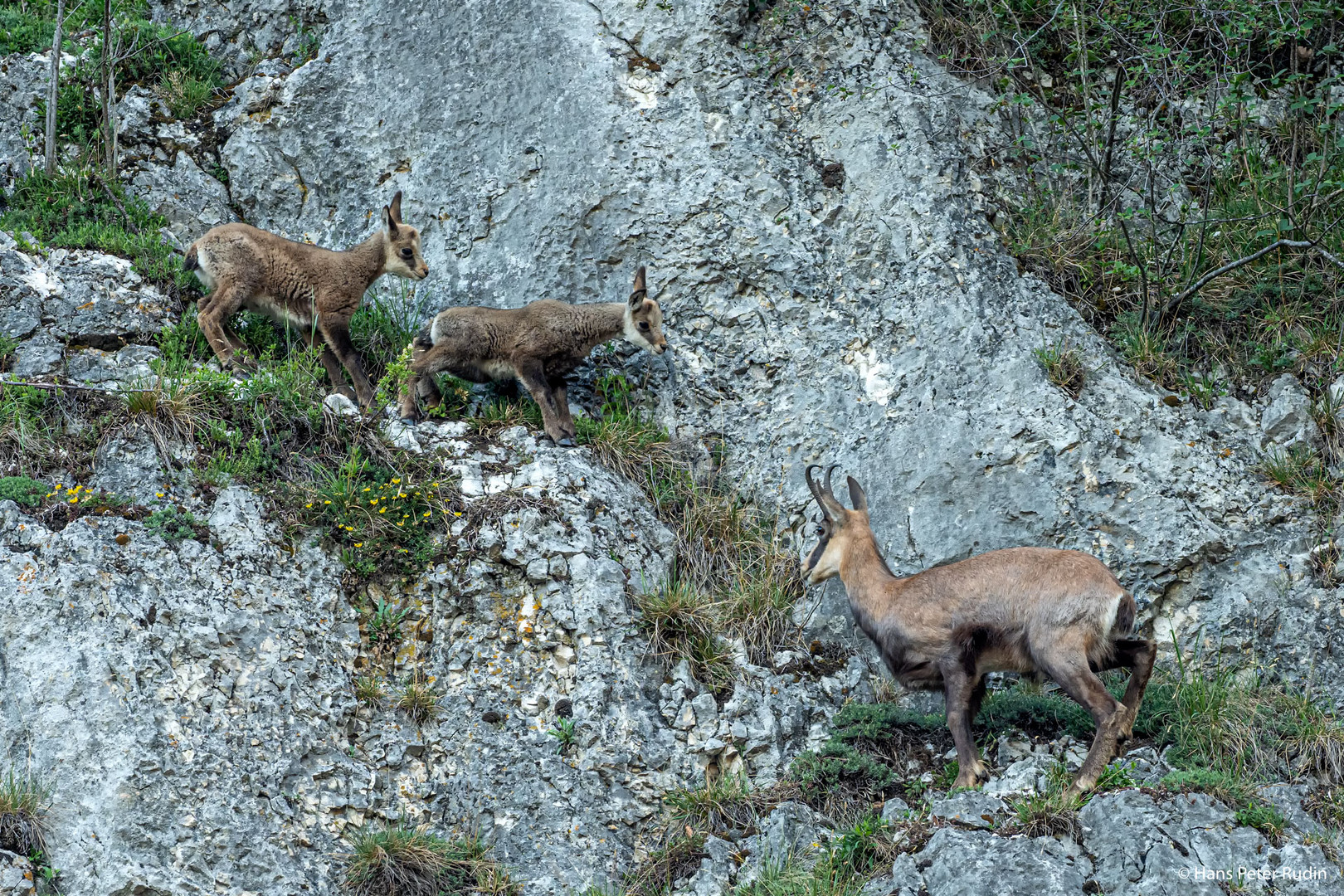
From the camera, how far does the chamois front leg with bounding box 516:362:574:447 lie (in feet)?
28.5

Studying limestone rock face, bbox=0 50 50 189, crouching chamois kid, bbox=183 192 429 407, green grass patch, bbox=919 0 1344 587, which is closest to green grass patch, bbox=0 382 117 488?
crouching chamois kid, bbox=183 192 429 407

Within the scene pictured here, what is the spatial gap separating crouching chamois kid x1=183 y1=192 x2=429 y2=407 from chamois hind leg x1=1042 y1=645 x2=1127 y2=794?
515 cm

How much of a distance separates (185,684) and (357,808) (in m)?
1.20

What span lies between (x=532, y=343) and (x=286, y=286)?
76.8 inches

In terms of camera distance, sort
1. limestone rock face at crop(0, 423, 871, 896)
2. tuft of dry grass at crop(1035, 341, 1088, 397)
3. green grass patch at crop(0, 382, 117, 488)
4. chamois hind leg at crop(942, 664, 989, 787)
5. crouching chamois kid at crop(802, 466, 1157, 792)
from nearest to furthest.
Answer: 1. limestone rock face at crop(0, 423, 871, 896)
2. crouching chamois kid at crop(802, 466, 1157, 792)
3. chamois hind leg at crop(942, 664, 989, 787)
4. green grass patch at crop(0, 382, 117, 488)
5. tuft of dry grass at crop(1035, 341, 1088, 397)

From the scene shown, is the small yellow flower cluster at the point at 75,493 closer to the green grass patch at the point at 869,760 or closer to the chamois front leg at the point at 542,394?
the chamois front leg at the point at 542,394

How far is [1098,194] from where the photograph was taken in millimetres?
9930

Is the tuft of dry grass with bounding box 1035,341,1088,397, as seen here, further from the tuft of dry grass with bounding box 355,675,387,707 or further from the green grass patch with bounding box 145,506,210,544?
the green grass patch with bounding box 145,506,210,544

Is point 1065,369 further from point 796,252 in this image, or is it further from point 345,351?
point 345,351

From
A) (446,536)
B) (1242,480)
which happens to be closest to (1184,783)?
(1242,480)

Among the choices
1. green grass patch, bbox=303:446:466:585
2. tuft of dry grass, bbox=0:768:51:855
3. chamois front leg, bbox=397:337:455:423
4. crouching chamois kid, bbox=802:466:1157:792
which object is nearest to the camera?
tuft of dry grass, bbox=0:768:51:855

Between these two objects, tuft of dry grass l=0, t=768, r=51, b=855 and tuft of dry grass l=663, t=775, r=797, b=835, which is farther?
tuft of dry grass l=663, t=775, r=797, b=835

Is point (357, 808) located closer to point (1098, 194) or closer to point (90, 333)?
point (90, 333)

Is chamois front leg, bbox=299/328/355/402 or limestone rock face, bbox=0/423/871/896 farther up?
chamois front leg, bbox=299/328/355/402
